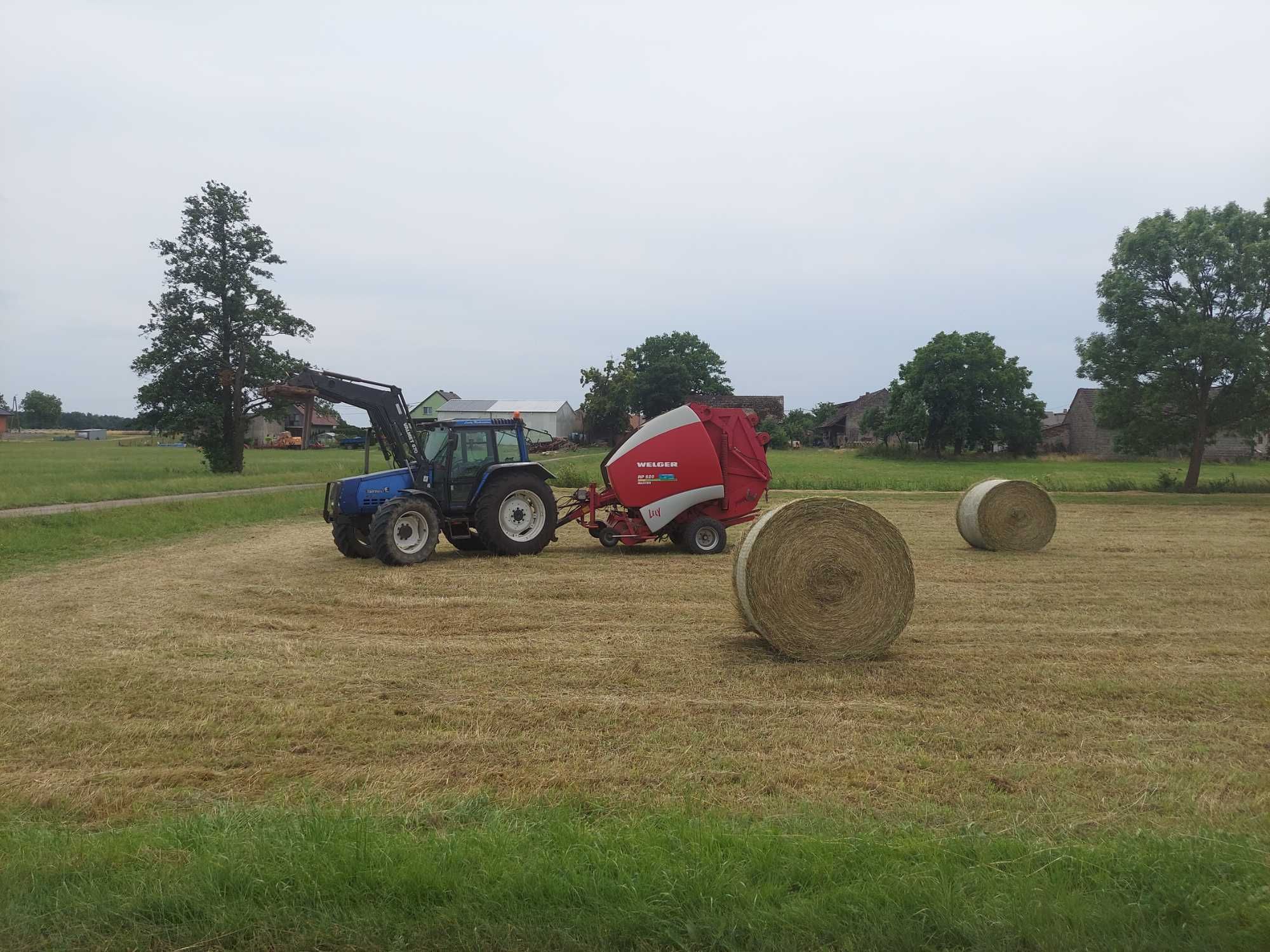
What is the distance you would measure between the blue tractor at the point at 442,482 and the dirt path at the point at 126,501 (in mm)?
7023

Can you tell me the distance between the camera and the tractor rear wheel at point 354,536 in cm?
1391

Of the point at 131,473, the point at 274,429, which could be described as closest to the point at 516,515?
the point at 131,473

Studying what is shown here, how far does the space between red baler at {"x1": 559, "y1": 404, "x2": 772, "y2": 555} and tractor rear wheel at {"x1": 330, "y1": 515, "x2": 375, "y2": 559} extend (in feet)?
9.49

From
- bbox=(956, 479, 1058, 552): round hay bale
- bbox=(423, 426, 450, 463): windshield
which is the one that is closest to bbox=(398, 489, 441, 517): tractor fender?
bbox=(423, 426, 450, 463): windshield

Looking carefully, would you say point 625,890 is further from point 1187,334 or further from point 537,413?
point 537,413

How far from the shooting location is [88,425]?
131 m

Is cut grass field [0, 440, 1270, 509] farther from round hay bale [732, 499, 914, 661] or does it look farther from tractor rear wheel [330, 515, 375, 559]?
round hay bale [732, 499, 914, 661]

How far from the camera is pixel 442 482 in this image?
13.9 meters

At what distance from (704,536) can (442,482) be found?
3967mm

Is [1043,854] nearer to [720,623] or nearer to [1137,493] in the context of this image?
[720,623]

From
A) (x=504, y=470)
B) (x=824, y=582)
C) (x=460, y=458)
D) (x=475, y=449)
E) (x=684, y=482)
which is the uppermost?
(x=475, y=449)

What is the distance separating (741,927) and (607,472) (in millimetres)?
11413

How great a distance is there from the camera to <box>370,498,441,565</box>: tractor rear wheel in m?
13.0

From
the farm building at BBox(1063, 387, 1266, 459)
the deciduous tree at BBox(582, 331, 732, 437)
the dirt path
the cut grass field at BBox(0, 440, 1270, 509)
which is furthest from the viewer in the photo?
the deciduous tree at BBox(582, 331, 732, 437)
